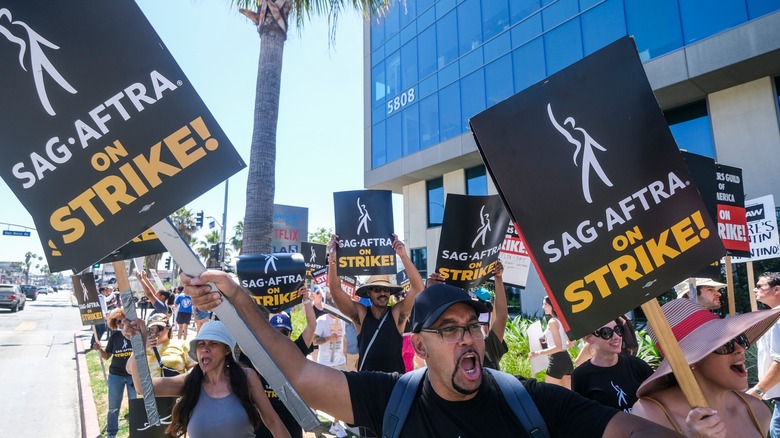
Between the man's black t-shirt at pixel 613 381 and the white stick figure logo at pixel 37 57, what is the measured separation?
3469 mm

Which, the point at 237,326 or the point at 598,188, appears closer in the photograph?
the point at 237,326

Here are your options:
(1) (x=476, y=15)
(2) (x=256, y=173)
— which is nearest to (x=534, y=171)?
(2) (x=256, y=173)

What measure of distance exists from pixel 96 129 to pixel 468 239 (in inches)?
146

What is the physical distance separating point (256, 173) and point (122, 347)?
3000mm

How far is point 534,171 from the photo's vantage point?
6.50 feet

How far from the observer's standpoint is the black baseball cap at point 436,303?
2018mm

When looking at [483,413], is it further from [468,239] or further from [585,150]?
[468,239]

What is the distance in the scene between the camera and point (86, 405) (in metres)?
7.80

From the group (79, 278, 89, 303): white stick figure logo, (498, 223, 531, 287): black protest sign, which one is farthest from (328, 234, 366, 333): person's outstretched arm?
(79, 278, 89, 303): white stick figure logo

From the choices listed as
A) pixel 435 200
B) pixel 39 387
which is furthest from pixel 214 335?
pixel 435 200

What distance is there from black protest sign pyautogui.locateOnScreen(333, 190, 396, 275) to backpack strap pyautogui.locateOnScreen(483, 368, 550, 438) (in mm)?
3438

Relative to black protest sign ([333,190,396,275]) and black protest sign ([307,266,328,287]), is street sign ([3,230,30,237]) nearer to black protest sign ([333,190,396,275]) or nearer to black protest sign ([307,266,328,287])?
black protest sign ([307,266,328,287])

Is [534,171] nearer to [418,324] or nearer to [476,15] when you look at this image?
[418,324]

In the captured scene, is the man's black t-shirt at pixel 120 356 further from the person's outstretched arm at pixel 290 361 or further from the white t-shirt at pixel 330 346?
the person's outstretched arm at pixel 290 361
